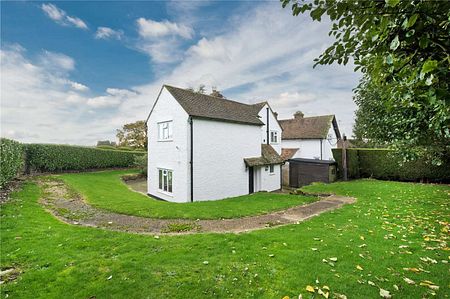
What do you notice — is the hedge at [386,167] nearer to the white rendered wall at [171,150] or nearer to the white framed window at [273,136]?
the white framed window at [273,136]

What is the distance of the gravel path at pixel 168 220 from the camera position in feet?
25.5

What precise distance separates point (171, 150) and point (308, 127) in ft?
71.6

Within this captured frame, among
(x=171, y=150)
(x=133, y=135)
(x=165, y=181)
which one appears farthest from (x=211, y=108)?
(x=133, y=135)

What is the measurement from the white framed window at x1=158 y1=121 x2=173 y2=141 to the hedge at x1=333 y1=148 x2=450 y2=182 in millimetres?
16962

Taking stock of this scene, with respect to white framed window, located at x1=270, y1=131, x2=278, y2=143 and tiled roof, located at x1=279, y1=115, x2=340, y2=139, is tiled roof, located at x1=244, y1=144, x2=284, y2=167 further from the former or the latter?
tiled roof, located at x1=279, y1=115, x2=340, y2=139

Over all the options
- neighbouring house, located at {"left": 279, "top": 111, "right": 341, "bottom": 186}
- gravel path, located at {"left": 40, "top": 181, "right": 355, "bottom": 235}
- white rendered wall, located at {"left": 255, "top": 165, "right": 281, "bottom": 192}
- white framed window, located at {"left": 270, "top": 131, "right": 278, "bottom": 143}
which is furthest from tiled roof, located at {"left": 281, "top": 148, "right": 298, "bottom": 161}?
gravel path, located at {"left": 40, "top": 181, "right": 355, "bottom": 235}

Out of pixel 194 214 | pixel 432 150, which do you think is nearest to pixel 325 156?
pixel 432 150

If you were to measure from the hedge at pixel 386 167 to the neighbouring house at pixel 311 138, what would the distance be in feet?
16.6

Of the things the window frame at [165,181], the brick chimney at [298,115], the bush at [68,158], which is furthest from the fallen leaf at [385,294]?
the brick chimney at [298,115]

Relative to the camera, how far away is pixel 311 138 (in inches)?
1133

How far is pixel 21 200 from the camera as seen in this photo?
10.7 m

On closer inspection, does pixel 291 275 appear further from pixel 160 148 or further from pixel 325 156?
pixel 325 156

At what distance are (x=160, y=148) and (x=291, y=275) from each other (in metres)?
13.8

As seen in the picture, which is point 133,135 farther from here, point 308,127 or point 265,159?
point 265,159
